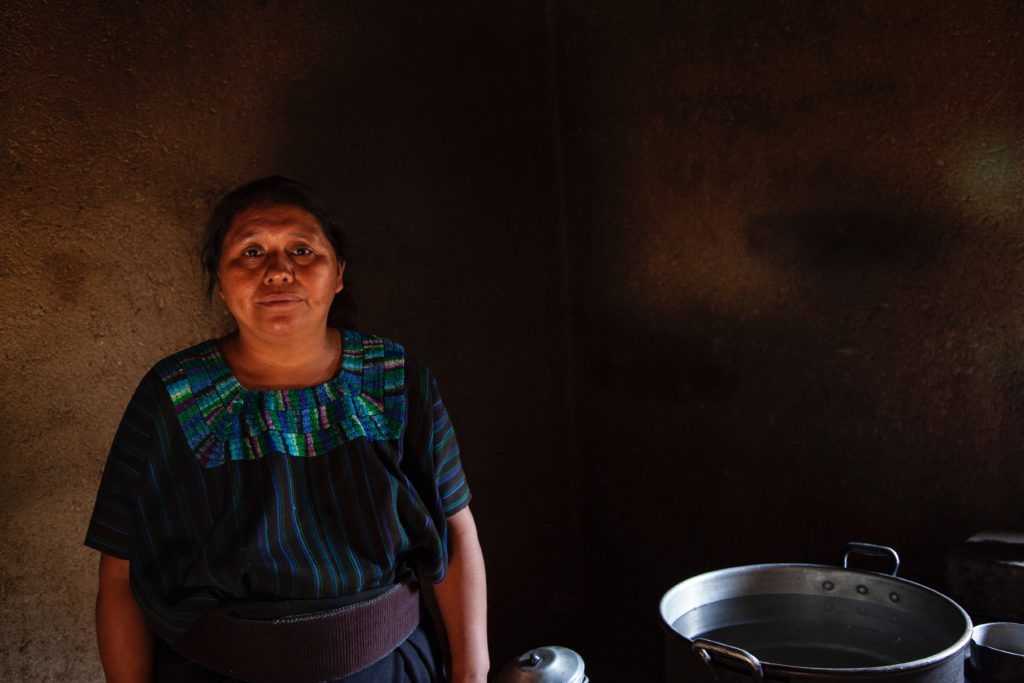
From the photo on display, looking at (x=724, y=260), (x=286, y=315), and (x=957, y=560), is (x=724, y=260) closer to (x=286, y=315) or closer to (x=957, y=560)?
(x=957, y=560)

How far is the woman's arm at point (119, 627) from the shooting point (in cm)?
181

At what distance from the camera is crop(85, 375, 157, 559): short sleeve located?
179 centimetres

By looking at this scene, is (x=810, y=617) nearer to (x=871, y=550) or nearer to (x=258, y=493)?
(x=871, y=550)

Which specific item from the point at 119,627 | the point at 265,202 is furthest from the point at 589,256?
the point at 119,627

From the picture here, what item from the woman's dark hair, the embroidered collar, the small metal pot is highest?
the woman's dark hair

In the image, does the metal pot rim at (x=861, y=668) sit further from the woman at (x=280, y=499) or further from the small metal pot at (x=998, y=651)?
the woman at (x=280, y=499)

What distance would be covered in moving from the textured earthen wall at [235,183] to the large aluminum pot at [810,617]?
1.25m

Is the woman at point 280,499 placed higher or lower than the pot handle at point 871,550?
higher

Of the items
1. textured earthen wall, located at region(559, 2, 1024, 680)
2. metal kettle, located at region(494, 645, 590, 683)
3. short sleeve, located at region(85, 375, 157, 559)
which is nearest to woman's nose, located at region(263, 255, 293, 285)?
short sleeve, located at region(85, 375, 157, 559)

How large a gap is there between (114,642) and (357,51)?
1.94 meters

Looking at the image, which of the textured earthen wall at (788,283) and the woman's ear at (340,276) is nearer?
the woman's ear at (340,276)

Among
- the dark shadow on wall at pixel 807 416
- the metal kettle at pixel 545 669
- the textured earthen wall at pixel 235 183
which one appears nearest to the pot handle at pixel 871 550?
the dark shadow on wall at pixel 807 416

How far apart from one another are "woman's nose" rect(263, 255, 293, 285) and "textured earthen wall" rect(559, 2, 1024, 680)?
178 cm

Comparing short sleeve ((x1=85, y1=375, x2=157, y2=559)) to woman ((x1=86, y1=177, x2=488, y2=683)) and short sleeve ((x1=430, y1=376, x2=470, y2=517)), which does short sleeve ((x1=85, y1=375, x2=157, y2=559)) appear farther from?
short sleeve ((x1=430, y1=376, x2=470, y2=517))
